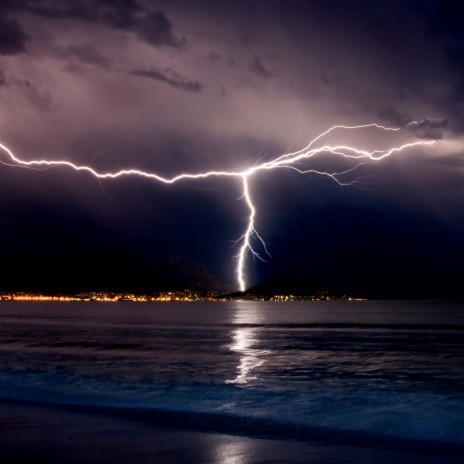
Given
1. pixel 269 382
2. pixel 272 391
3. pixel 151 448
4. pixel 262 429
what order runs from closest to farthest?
pixel 151 448
pixel 262 429
pixel 272 391
pixel 269 382

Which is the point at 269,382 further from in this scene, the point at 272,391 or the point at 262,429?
the point at 262,429

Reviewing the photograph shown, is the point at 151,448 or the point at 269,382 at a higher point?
the point at 151,448

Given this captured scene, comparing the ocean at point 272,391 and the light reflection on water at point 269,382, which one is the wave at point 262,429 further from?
the light reflection on water at point 269,382

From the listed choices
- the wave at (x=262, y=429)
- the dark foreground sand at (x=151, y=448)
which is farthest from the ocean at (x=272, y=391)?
the dark foreground sand at (x=151, y=448)

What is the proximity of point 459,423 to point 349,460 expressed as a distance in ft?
14.1

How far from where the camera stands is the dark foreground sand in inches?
346

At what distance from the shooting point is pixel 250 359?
90.5 ft

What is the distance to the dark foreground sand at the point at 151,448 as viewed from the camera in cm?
878

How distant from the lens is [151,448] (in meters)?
9.53

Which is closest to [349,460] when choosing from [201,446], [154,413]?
[201,446]

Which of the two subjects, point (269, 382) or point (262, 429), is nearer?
point (262, 429)

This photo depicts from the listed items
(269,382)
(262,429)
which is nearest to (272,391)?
(269,382)


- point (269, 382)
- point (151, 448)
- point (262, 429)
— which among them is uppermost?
point (151, 448)

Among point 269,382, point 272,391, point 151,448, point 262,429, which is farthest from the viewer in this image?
point 269,382
